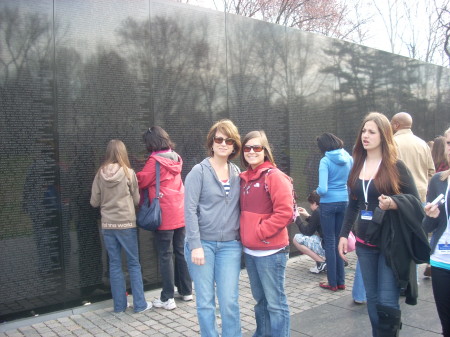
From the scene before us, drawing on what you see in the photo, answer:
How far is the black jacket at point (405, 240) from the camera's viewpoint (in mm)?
3389

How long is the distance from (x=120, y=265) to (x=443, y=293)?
3.45m

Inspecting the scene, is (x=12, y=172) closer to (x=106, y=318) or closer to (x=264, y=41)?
(x=106, y=318)

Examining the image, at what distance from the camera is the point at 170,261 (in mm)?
5438

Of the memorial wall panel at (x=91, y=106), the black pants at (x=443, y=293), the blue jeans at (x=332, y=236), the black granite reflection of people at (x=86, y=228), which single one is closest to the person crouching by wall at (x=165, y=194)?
the memorial wall panel at (x=91, y=106)

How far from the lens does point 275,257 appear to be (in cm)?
363

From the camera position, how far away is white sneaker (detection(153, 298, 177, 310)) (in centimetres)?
535

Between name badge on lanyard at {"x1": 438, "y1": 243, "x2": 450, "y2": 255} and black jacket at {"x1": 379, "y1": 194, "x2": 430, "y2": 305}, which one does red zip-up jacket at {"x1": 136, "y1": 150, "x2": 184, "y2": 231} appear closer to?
black jacket at {"x1": 379, "y1": 194, "x2": 430, "y2": 305}

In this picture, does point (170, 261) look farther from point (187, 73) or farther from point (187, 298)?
point (187, 73)

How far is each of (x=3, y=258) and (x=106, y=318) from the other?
1299 mm

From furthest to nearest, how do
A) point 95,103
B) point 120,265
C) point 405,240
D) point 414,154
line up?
point 414,154 → point 95,103 → point 120,265 → point 405,240

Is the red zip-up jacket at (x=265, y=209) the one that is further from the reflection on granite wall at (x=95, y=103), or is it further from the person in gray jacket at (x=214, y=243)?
the reflection on granite wall at (x=95, y=103)

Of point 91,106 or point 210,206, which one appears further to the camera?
point 91,106

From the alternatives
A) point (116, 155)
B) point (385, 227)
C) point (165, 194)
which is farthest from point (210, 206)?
point (116, 155)

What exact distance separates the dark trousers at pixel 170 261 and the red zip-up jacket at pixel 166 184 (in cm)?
15
